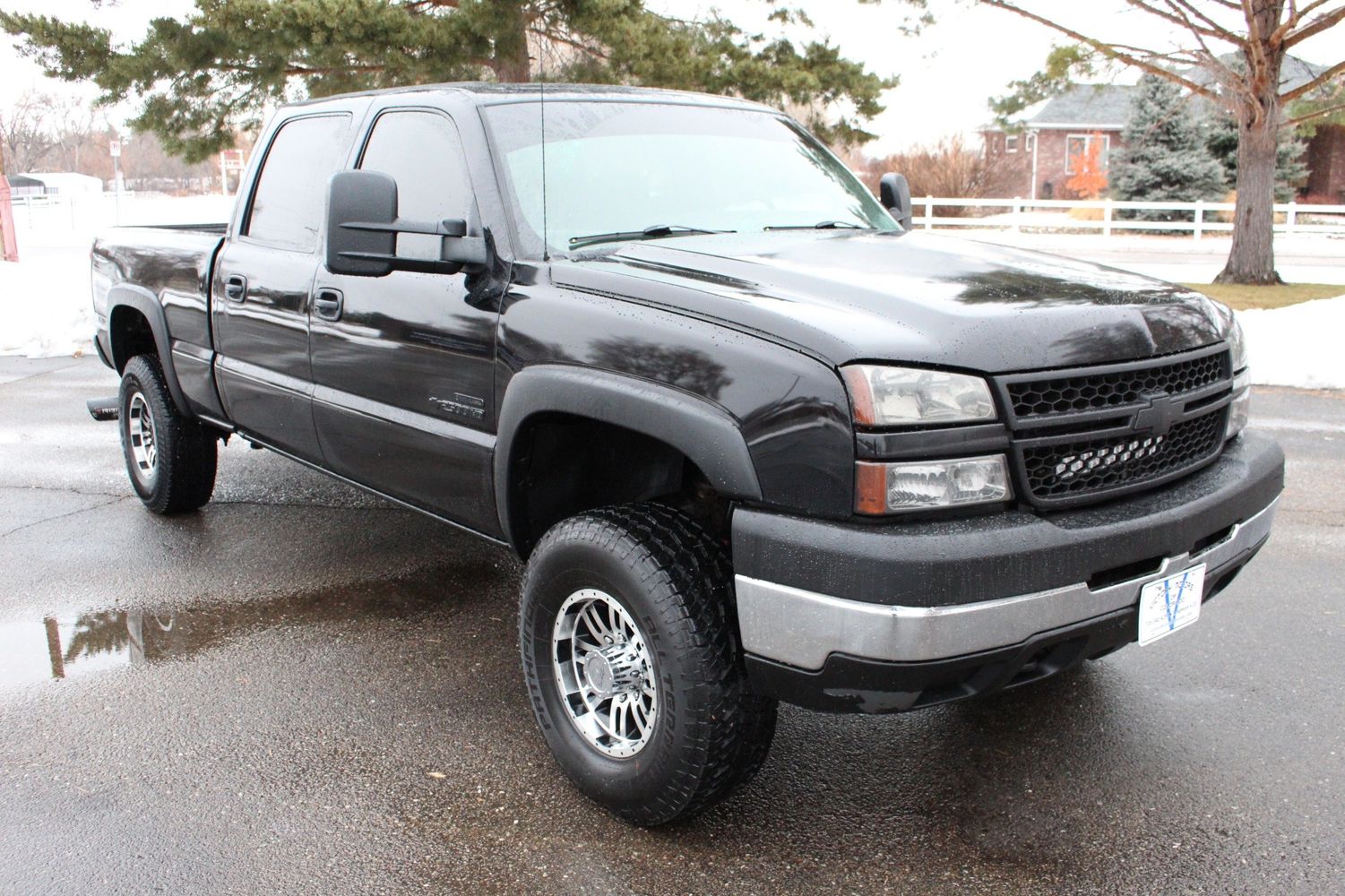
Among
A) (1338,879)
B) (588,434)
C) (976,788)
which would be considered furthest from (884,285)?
A: (1338,879)

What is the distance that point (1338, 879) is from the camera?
2746 millimetres

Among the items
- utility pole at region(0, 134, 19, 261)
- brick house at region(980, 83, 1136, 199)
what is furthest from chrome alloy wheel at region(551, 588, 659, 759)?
brick house at region(980, 83, 1136, 199)

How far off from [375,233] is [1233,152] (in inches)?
1496

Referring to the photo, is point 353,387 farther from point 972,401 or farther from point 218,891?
point 972,401

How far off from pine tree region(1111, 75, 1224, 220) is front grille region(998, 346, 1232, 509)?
1310 inches

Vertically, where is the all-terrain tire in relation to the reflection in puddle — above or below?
above

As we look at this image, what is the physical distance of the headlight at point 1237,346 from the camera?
10.6 ft

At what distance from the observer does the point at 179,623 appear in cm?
450

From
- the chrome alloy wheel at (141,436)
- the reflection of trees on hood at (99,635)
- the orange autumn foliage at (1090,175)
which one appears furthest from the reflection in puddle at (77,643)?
the orange autumn foliage at (1090,175)

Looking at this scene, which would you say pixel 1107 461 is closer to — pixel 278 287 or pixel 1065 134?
pixel 278 287

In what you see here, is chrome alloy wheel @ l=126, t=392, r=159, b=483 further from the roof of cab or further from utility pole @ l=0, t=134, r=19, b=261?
utility pole @ l=0, t=134, r=19, b=261

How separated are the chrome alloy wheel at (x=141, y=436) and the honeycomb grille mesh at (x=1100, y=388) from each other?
476cm

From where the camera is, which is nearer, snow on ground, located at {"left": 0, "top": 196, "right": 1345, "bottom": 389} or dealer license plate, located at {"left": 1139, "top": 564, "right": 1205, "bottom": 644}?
dealer license plate, located at {"left": 1139, "top": 564, "right": 1205, "bottom": 644}

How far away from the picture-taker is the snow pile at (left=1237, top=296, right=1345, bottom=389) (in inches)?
372
